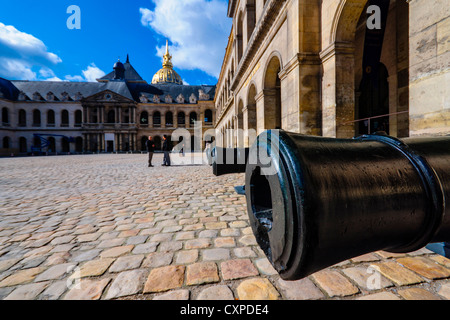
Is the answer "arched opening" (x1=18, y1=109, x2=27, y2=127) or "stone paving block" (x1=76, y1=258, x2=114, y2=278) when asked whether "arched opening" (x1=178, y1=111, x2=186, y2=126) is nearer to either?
"arched opening" (x1=18, y1=109, x2=27, y2=127)

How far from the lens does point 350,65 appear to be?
480 cm

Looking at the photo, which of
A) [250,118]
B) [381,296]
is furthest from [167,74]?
[381,296]

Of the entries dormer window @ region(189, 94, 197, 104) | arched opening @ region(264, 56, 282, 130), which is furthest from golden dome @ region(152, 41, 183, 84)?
arched opening @ region(264, 56, 282, 130)

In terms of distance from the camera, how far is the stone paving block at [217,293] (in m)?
1.41

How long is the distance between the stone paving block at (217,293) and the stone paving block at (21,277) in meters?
1.34

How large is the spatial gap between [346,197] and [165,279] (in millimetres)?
1415

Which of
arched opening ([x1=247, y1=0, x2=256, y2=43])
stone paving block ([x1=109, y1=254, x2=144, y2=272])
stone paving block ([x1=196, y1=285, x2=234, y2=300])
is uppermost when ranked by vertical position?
arched opening ([x1=247, y1=0, x2=256, y2=43])

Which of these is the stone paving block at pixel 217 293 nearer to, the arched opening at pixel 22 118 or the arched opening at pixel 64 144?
the arched opening at pixel 64 144

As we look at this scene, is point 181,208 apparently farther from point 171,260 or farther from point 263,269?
point 263,269

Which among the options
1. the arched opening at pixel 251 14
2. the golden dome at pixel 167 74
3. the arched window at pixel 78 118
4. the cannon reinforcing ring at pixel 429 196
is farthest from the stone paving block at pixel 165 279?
the golden dome at pixel 167 74

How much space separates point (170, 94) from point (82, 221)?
2135 inches

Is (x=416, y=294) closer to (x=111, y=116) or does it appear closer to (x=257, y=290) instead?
(x=257, y=290)

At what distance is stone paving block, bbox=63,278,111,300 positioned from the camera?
4.59 feet

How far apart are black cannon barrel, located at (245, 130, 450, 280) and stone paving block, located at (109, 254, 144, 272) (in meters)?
1.28
